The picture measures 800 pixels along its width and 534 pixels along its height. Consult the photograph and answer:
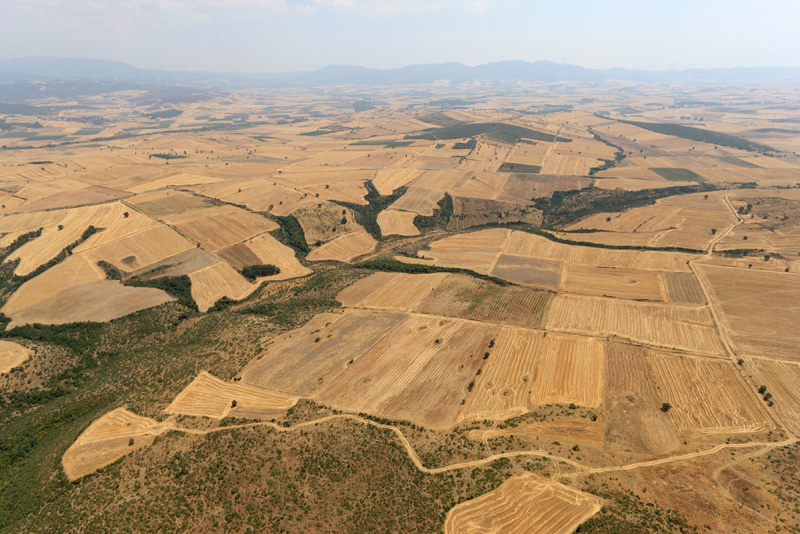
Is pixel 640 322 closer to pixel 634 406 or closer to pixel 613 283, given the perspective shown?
pixel 613 283

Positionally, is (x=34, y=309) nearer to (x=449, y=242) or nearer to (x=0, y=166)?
(x=449, y=242)

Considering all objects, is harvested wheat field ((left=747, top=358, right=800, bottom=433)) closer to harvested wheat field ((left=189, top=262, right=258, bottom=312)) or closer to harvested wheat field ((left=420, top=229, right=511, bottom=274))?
harvested wheat field ((left=420, top=229, right=511, bottom=274))

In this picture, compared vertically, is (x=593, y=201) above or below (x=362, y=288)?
above

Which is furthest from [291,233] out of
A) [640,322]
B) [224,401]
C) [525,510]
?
[525,510]

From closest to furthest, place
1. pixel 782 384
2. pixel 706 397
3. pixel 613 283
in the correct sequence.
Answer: pixel 706 397 → pixel 782 384 → pixel 613 283

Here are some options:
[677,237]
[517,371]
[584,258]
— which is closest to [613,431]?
[517,371]

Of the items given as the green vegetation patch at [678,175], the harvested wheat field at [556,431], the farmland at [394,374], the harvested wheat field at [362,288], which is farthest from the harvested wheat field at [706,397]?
the green vegetation patch at [678,175]

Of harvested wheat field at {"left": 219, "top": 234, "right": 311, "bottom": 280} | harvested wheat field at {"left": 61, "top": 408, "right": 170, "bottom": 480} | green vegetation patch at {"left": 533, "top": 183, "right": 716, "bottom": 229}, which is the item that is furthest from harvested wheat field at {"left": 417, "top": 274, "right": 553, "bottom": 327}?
green vegetation patch at {"left": 533, "top": 183, "right": 716, "bottom": 229}
